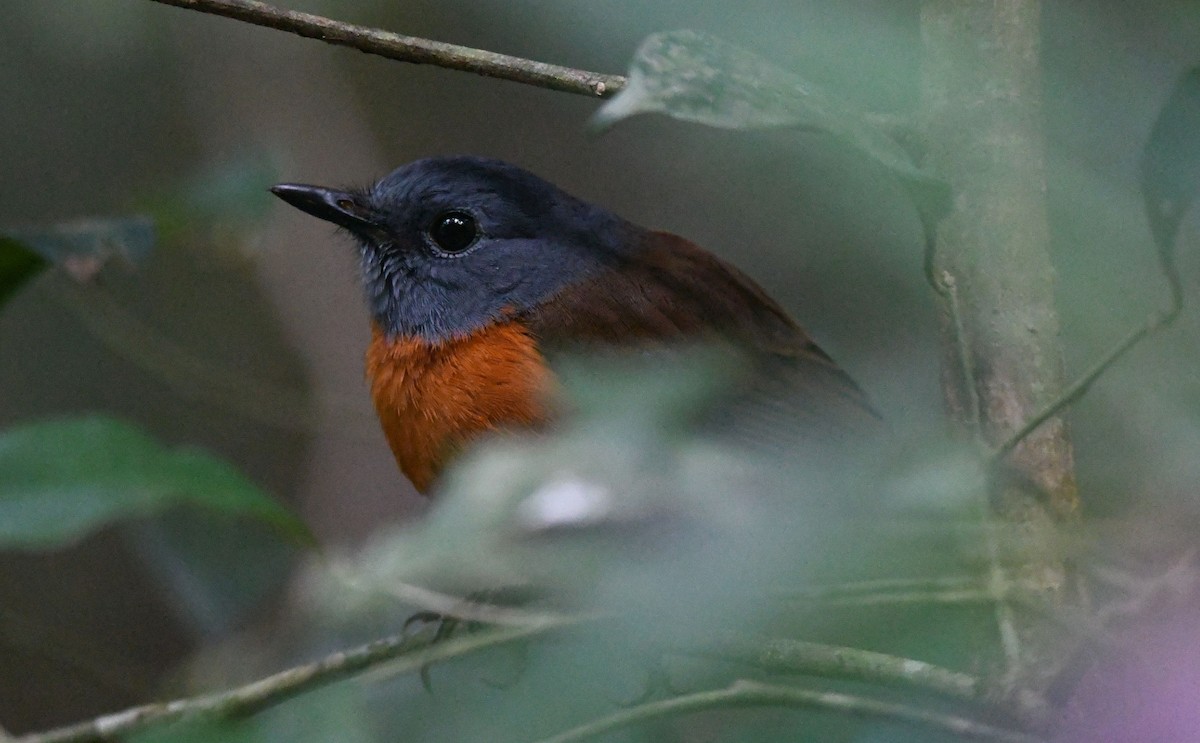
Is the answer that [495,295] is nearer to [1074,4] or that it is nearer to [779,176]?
[779,176]

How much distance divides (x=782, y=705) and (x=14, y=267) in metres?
1.29

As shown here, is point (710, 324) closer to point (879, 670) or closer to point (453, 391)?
point (453, 391)

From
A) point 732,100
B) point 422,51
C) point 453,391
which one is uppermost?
point 422,51

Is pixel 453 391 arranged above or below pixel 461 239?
below

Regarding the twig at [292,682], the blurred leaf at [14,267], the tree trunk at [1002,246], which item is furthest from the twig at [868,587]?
the blurred leaf at [14,267]

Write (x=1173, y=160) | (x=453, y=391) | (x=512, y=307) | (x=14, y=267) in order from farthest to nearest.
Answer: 1. (x=512, y=307)
2. (x=453, y=391)
3. (x=14, y=267)
4. (x=1173, y=160)

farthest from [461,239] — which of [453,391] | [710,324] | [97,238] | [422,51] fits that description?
[422,51]

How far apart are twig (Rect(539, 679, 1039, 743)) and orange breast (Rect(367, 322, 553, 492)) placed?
1158 millimetres

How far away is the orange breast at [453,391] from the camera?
264cm

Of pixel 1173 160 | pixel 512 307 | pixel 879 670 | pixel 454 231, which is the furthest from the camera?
pixel 454 231

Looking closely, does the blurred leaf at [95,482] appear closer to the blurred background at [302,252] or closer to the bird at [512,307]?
the blurred background at [302,252]

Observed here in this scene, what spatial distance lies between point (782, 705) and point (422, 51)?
1054 mm

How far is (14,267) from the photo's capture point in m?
1.92

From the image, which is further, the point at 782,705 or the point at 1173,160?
the point at 782,705
